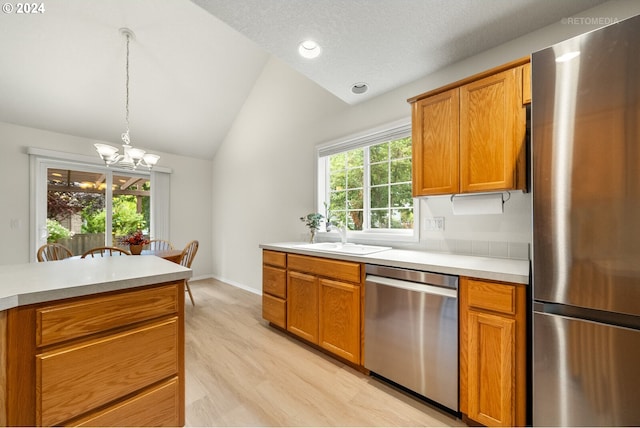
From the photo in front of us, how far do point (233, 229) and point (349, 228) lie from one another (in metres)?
2.50

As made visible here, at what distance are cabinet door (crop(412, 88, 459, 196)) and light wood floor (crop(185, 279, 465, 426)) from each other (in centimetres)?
145

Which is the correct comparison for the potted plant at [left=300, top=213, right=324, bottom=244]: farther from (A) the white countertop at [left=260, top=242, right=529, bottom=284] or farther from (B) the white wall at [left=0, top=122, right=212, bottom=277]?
(B) the white wall at [left=0, top=122, right=212, bottom=277]

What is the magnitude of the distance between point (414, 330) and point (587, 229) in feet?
3.32

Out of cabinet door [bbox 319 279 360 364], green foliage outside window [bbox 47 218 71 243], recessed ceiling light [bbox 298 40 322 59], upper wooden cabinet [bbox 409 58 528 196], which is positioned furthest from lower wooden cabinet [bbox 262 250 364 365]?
green foliage outside window [bbox 47 218 71 243]

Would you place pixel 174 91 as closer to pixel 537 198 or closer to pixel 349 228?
pixel 349 228

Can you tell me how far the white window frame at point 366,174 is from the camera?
2.28 m

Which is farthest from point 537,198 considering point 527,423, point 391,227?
point 391,227

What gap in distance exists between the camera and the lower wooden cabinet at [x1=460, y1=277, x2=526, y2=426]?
4.06 ft

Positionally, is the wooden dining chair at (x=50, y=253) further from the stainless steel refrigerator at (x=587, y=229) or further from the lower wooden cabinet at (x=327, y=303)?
the stainless steel refrigerator at (x=587, y=229)

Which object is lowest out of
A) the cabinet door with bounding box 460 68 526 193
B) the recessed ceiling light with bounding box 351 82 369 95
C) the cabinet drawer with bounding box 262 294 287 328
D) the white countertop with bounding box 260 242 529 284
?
the cabinet drawer with bounding box 262 294 287 328

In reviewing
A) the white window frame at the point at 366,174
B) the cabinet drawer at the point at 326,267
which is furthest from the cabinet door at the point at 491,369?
the white window frame at the point at 366,174

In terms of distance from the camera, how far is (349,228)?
290 cm

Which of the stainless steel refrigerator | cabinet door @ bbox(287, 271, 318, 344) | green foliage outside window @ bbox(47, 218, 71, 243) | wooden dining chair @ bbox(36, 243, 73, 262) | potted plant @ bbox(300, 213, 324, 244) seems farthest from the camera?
green foliage outside window @ bbox(47, 218, 71, 243)

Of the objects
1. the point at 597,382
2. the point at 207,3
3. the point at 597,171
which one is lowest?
the point at 597,382
